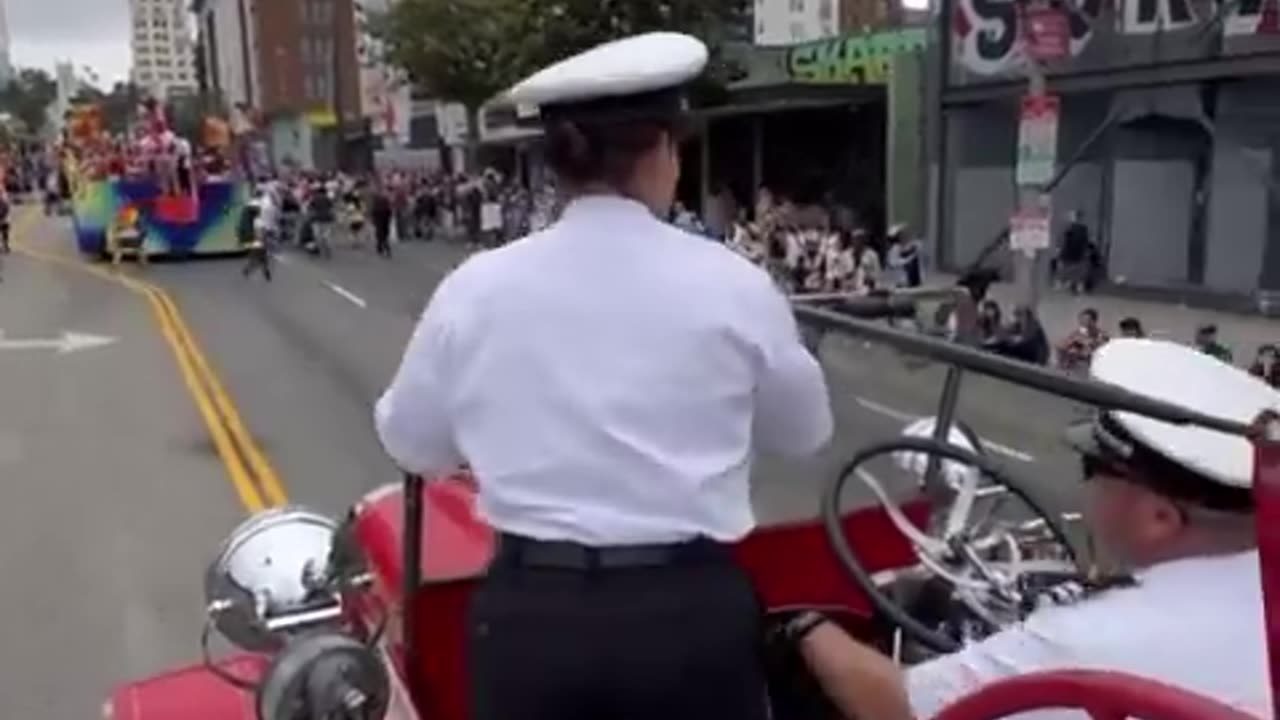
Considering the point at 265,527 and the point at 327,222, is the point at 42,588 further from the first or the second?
the point at 327,222

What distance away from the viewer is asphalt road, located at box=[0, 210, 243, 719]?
6395 millimetres

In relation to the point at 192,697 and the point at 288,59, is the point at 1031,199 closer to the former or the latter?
the point at 192,697

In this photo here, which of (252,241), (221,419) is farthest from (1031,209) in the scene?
(252,241)

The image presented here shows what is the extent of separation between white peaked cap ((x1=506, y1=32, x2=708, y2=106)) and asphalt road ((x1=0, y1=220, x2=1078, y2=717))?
635 millimetres

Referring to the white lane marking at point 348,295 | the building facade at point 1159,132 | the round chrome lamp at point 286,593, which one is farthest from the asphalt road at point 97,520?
the building facade at point 1159,132

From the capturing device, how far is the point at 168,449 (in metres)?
10.9

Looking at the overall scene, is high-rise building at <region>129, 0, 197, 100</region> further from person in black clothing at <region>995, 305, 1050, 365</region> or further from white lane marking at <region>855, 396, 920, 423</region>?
white lane marking at <region>855, 396, 920, 423</region>

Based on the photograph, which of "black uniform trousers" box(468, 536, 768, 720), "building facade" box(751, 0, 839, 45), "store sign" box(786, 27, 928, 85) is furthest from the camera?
"building facade" box(751, 0, 839, 45)

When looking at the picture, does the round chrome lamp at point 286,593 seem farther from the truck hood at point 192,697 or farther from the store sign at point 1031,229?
the store sign at point 1031,229

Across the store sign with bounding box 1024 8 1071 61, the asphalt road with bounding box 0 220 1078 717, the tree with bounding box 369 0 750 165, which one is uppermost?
the tree with bounding box 369 0 750 165

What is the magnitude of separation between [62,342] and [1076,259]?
43.2 ft

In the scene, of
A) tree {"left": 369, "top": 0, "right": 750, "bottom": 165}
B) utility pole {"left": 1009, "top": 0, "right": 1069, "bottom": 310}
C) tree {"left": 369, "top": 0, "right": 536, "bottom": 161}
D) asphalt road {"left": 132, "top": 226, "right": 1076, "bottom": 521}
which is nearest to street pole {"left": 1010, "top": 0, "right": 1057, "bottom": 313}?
utility pole {"left": 1009, "top": 0, "right": 1069, "bottom": 310}

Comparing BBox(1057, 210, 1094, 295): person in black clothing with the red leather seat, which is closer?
the red leather seat

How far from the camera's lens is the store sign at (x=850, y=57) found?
27703mm
